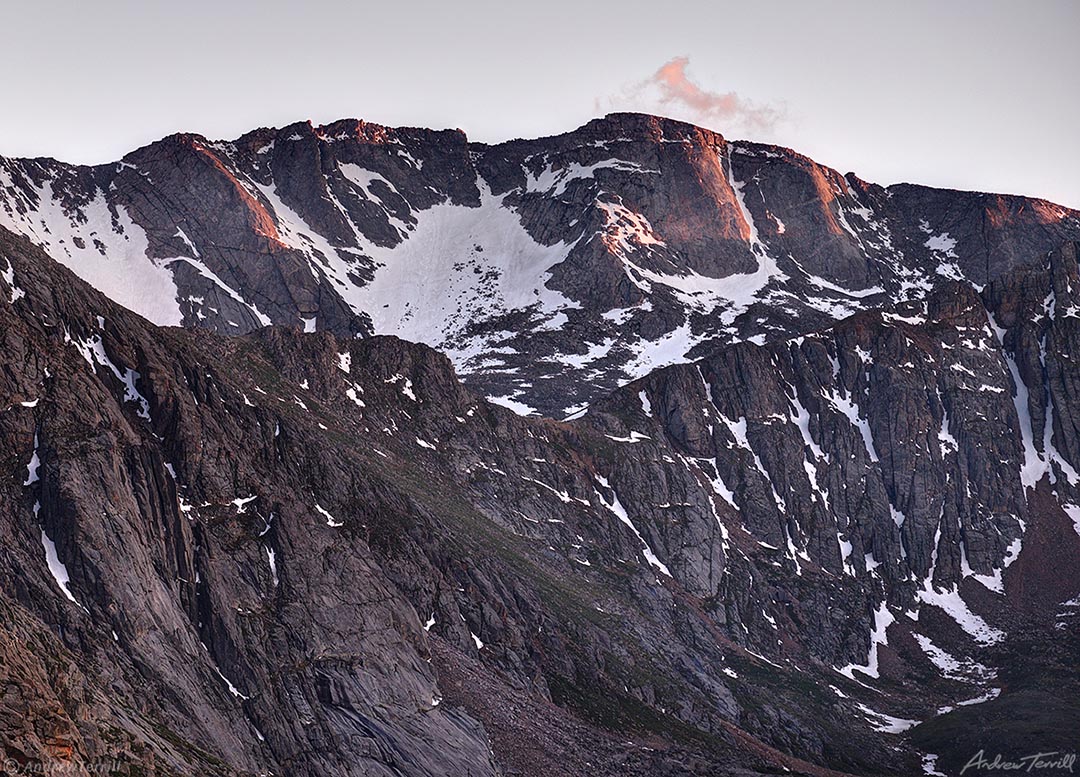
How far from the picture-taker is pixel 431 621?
105250 mm

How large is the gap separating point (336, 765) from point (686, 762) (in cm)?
3336

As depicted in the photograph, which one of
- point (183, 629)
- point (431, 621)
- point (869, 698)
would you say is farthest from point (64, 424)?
point (869, 698)

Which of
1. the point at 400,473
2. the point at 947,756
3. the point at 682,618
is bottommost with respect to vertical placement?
the point at 947,756

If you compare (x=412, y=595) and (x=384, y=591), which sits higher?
(x=384, y=591)

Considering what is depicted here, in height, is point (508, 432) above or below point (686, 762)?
above

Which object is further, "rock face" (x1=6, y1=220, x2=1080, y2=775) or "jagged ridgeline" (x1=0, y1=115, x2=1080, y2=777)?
"jagged ridgeline" (x1=0, y1=115, x2=1080, y2=777)

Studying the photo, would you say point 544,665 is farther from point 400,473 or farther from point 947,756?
point 947,756

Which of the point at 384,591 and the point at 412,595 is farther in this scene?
the point at 412,595

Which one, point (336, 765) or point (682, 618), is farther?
point (682, 618)

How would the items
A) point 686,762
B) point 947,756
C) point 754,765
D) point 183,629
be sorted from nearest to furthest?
1. point 183,629
2. point 686,762
3. point 754,765
4. point 947,756

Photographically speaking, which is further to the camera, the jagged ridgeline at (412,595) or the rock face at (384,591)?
the jagged ridgeline at (412,595)

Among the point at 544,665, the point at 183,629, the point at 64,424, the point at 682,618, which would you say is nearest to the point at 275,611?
the point at 183,629

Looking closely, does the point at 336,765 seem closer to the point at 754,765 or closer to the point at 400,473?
the point at 754,765

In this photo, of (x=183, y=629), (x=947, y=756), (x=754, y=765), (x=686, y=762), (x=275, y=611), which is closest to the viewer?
(x=183, y=629)
